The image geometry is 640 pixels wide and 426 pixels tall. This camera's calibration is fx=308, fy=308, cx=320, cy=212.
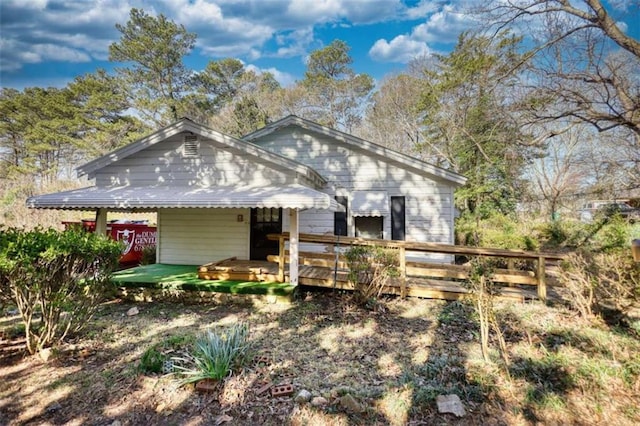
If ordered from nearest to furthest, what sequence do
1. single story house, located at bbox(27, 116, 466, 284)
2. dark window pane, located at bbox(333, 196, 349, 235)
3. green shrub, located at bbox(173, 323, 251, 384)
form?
green shrub, located at bbox(173, 323, 251, 384)
single story house, located at bbox(27, 116, 466, 284)
dark window pane, located at bbox(333, 196, 349, 235)

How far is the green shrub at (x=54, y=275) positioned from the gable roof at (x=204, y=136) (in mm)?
4119

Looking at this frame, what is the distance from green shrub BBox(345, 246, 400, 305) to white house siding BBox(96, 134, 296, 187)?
302 centimetres

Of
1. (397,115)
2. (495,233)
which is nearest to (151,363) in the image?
(495,233)

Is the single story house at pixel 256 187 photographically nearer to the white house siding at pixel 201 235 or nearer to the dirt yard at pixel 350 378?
the white house siding at pixel 201 235

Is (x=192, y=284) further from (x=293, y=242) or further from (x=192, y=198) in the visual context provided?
(x=293, y=242)

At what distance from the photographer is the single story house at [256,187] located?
304 inches

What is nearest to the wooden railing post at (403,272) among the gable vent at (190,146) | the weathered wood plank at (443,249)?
the weathered wood plank at (443,249)

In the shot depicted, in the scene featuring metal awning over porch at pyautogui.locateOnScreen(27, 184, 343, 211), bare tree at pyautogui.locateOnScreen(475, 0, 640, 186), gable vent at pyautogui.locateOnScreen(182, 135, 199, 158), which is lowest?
metal awning over porch at pyautogui.locateOnScreen(27, 184, 343, 211)

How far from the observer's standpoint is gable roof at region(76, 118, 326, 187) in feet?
25.8

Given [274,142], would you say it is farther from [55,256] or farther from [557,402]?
[557,402]

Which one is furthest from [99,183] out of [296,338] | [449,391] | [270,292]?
[449,391]

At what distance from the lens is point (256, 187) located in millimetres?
7879

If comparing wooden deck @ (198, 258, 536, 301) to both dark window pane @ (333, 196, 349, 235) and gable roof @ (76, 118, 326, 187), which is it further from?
gable roof @ (76, 118, 326, 187)

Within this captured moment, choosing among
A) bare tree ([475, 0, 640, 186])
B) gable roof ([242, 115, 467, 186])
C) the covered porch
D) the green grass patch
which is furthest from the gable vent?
bare tree ([475, 0, 640, 186])
